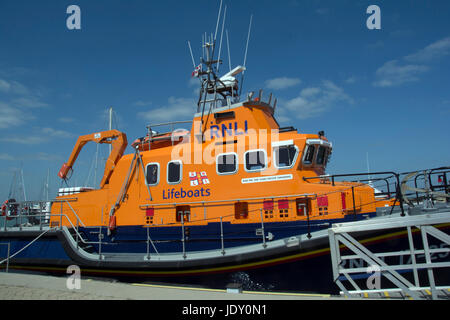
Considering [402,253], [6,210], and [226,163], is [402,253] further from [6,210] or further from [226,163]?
[6,210]

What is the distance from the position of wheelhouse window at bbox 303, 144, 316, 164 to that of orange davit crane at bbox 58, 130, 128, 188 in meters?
4.80

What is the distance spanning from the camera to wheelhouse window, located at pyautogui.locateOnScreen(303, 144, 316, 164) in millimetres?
6762

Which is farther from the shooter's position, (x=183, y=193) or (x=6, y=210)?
(x=6, y=210)

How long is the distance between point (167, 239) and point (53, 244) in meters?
3.09

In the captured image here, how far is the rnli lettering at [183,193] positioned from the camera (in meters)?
7.09

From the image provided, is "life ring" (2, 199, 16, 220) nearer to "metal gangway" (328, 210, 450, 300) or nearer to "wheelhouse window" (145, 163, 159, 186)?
"wheelhouse window" (145, 163, 159, 186)

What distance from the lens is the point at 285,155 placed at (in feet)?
22.0

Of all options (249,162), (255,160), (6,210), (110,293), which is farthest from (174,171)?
(6,210)

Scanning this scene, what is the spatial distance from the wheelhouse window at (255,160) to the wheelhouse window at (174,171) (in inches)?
62.3

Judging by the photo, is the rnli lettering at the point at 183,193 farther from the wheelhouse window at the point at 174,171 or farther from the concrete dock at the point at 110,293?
the concrete dock at the point at 110,293

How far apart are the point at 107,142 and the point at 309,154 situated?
18.3 ft

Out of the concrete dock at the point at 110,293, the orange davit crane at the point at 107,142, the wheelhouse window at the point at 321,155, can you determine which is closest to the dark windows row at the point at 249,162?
the wheelhouse window at the point at 321,155

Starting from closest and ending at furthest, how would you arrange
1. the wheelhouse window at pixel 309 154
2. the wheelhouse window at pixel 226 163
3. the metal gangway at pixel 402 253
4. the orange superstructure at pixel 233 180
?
1. the metal gangway at pixel 402 253
2. the orange superstructure at pixel 233 180
3. the wheelhouse window at pixel 309 154
4. the wheelhouse window at pixel 226 163
